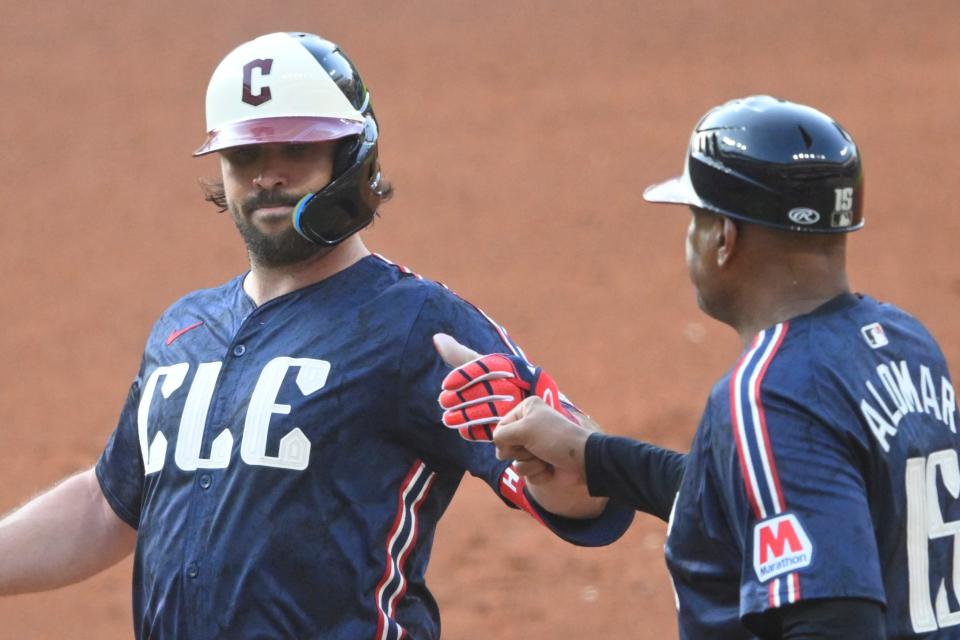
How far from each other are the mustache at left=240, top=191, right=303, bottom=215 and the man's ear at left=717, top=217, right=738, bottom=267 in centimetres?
129

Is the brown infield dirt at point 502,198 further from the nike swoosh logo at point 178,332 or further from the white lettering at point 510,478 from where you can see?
the white lettering at point 510,478

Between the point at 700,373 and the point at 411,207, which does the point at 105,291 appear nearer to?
the point at 411,207

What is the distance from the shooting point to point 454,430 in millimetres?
3693

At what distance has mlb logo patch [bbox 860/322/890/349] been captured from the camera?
2.90 m

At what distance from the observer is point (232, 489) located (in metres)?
3.72

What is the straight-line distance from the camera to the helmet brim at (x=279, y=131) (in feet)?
12.8

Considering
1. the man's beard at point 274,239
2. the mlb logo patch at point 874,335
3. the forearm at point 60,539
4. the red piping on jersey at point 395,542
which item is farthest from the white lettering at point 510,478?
the forearm at point 60,539

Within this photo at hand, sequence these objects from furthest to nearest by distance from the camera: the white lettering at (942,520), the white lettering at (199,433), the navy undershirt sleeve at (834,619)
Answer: the white lettering at (199,433), the white lettering at (942,520), the navy undershirt sleeve at (834,619)

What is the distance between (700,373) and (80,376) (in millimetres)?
4866

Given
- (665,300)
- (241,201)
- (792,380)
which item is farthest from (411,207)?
(792,380)

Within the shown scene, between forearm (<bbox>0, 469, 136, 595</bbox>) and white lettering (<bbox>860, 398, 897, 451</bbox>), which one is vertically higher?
white lettering (<bbox>860, 398, 897, 451</bbox>)

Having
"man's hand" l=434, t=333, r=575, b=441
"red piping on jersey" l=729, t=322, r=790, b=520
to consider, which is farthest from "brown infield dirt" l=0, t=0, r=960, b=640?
"red piping on jersey" l=729, t=322, r=790, b=520

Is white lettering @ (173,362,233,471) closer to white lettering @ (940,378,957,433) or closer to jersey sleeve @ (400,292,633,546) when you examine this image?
jersey sleeve @ (400,292,633,546)

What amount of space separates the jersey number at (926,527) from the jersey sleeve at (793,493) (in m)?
0.14
